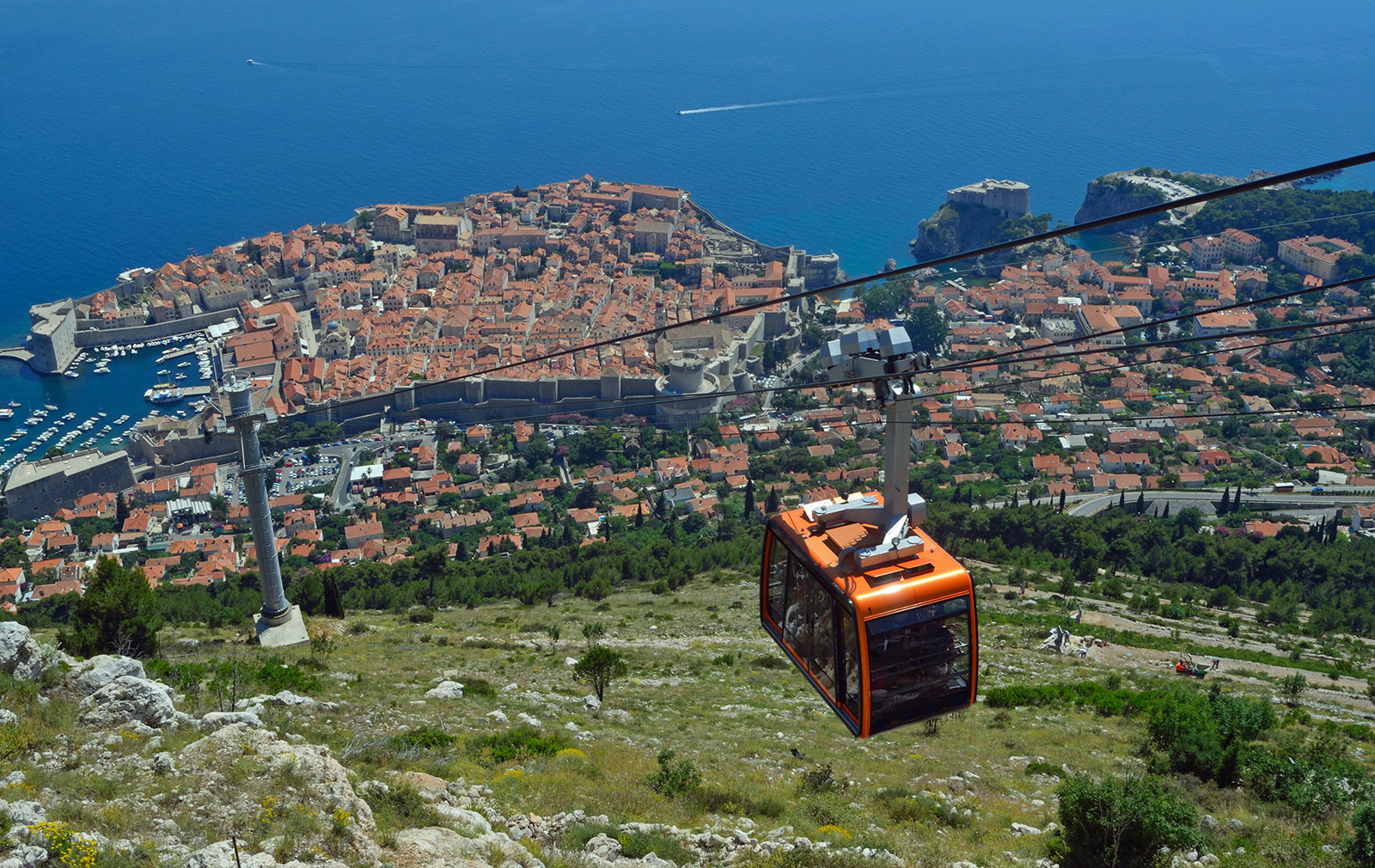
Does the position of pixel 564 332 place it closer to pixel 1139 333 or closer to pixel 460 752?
pixel 1139 333

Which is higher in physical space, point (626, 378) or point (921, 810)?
point (921, 810)

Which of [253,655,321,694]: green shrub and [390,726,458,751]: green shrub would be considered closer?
[390,726,458,751]: green shrub

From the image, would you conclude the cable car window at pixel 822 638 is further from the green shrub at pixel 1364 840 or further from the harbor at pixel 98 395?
the harbor at pixel 98 395

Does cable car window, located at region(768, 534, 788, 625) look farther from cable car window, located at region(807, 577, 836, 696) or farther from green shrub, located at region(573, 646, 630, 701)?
green shrub, located at region(573, 646, 630, 701)

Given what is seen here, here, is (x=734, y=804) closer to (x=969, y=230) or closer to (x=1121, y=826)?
(x=1121, y=826)

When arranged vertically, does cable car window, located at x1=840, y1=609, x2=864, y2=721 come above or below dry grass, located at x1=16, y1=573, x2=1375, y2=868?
above

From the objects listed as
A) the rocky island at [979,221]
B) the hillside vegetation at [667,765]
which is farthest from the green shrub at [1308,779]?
the rocky island at [979,221]

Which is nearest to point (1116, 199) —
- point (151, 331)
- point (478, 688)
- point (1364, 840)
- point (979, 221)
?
point (979, 221)

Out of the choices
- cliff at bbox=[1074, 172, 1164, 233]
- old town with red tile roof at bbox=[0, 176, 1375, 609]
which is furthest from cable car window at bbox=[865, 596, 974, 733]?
cliff at bbox=[1074, 172, 1164, 233]
